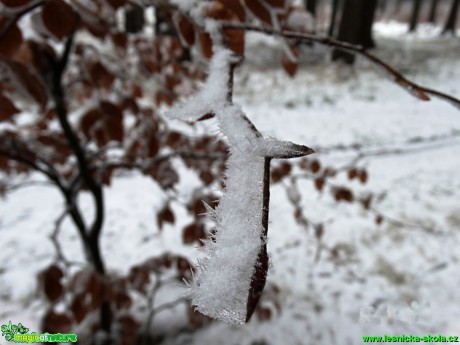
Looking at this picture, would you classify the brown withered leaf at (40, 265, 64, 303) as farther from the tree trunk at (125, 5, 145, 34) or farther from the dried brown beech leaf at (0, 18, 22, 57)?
the tree trunk at (125, 5, 145, 34)

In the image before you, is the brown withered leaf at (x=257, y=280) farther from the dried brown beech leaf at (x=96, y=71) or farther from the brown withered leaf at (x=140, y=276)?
the brown withered leaf at (x=140, y=276)

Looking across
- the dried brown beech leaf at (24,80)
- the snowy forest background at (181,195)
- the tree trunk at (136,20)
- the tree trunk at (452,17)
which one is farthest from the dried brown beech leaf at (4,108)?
the tree trunk at (452,17)

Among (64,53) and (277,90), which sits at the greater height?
(64,53)

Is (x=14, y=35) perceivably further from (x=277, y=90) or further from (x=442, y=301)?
(x=277, y=90)

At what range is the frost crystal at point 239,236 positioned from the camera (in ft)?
0.66

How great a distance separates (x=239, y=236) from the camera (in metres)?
→ 0.21

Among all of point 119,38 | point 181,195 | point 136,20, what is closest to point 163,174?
point 181,195

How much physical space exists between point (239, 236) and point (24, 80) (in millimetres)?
691

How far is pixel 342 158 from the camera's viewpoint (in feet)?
15.5

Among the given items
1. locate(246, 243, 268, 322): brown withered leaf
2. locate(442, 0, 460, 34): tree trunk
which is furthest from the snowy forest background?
locate(442, 0, 460, 34): tree trunk

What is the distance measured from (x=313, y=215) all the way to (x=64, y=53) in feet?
10.0

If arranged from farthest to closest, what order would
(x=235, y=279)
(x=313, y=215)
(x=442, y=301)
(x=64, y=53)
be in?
(x=313, y=215) → (x=442, y=301) → (x=64, y=53) → (x=235, y=279)

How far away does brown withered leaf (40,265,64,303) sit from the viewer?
48.8 inches

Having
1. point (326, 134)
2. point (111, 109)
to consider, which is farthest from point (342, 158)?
point (111, 109)
